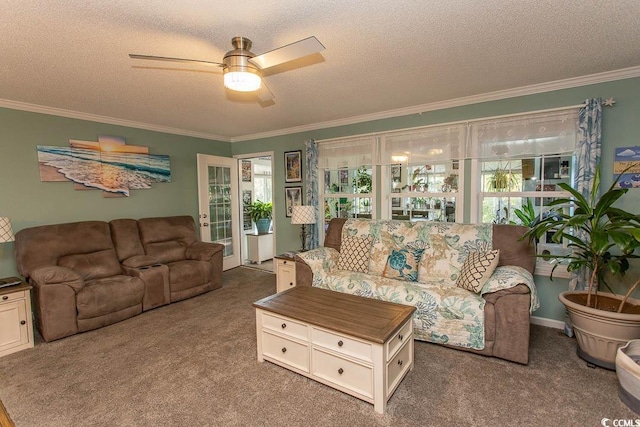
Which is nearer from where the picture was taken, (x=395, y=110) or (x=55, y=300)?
(x=55, y=300)

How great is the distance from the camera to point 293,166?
5.09 meters

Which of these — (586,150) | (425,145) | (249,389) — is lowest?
(249,389)

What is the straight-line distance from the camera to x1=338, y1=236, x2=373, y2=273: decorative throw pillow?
3.49 metres

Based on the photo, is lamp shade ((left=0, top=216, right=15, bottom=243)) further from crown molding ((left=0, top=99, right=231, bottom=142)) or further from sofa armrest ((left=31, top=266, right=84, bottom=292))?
crown molding ((left=0, top=99, right=231, bottom=142))

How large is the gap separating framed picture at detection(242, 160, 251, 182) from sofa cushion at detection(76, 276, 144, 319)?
3359 millimetres

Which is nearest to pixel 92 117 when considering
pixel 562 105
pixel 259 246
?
pixel 259 246

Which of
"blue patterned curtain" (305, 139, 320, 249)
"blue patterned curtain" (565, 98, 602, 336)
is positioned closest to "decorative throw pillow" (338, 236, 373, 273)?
"blue patterned curtain" (305, 139, 320, 249)

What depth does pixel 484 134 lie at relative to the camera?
11.4ft

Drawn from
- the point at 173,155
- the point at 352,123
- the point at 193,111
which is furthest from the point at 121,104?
the point at 352,123

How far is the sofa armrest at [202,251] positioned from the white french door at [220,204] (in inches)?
31.2

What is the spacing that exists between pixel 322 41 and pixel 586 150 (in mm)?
2720

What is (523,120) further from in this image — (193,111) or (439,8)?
(193,111)

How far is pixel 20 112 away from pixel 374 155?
169 inches

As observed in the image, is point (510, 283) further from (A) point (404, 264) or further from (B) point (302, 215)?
(B) point (302, 215)
